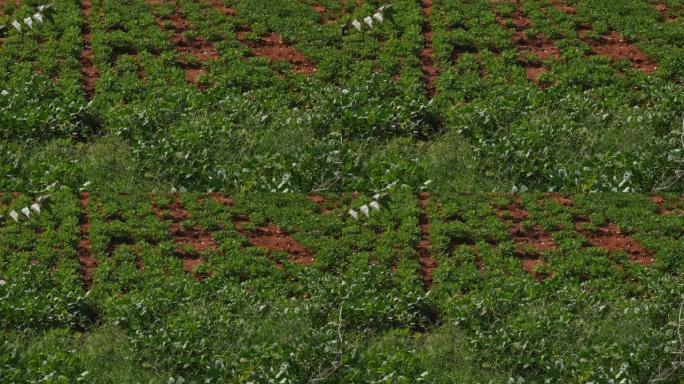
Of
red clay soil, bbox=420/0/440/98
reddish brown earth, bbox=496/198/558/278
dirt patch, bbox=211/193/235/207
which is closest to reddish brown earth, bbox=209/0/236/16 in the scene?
red clay soil, bbox=420/0/440/98

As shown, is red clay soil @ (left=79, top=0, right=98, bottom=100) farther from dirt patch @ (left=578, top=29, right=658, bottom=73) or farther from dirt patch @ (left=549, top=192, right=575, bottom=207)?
dirt patch @ (left=578, top=29, right=658, bottom=73)

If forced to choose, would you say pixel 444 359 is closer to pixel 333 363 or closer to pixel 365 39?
pixel 333 363

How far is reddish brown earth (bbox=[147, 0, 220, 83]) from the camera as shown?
50.5 feet

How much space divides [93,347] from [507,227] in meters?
4.10

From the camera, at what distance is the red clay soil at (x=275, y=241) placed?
483 inches

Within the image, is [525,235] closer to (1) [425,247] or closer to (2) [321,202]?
(1) [425,247]

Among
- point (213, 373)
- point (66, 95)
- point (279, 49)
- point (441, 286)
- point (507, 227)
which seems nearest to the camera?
point (213, 373)

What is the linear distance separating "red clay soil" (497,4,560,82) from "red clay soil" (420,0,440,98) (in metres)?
0.89

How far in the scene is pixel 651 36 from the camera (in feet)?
52.8

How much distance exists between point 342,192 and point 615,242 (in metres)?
2.69

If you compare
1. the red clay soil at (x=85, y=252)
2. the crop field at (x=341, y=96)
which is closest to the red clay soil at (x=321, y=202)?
the crop field at (x=341, y=96)

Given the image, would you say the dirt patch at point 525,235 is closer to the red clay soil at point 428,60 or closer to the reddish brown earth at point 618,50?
the red clay soil at point 428,60

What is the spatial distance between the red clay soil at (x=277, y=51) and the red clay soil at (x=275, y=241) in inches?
124

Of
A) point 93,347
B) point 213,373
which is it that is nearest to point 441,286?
point 213,373
